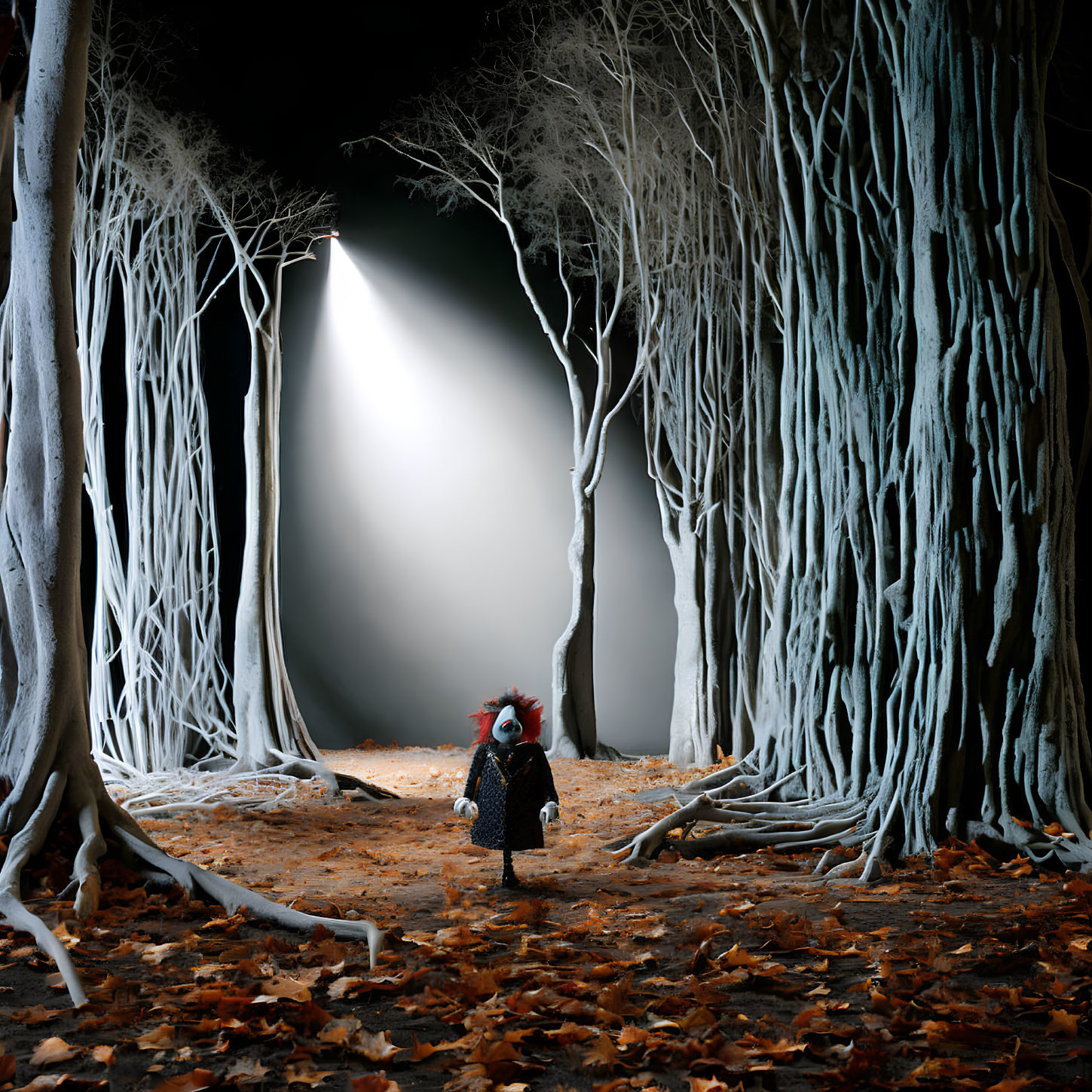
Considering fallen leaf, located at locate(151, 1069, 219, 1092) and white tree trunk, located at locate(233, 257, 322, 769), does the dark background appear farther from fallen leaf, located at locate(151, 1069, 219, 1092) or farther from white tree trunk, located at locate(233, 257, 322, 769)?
fallen leaf, located at locate(151, 1069, 219, 1092)

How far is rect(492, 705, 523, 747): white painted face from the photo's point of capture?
10.5ft

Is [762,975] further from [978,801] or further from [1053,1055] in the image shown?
[978,801]

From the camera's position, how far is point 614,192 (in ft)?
22.2

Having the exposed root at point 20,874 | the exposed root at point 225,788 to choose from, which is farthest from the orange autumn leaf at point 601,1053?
the exposed root at point 225,788

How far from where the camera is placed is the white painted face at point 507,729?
3195 mm

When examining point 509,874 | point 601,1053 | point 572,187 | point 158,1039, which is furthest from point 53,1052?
point 572,187

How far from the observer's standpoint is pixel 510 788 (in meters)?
3.11

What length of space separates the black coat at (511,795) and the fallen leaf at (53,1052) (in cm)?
151

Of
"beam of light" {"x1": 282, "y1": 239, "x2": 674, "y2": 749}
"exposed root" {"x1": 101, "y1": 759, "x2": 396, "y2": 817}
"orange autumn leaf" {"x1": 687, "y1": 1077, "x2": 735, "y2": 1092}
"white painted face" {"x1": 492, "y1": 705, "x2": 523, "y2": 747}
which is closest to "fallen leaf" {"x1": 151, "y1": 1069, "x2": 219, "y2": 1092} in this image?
"orange autumn leaf" {"x1": 687, "y1": 1077, "x2": 735, "y2": 1092}

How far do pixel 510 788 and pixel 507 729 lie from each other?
7.6 inches

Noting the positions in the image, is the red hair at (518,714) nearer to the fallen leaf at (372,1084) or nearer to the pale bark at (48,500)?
the pale bark at (48,500)

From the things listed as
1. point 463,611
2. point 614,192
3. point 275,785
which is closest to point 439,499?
point 463,611

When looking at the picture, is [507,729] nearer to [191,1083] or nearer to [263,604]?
[191,1083]

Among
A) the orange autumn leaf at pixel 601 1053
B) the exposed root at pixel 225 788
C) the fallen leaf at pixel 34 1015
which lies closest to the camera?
the orange autumn leaf at pixel 601 1053
